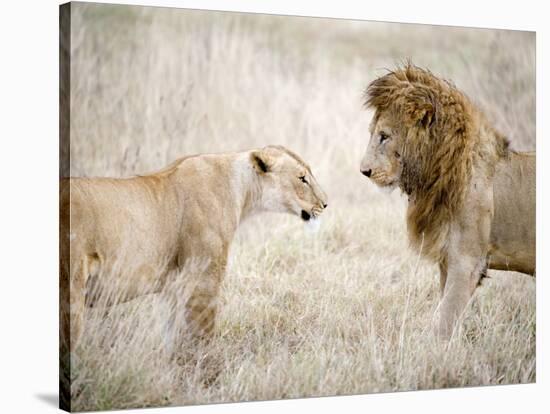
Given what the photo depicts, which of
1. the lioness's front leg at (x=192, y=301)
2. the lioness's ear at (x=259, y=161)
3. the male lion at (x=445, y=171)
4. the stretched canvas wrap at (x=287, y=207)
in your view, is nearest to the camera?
the stretched canvas wrap at (x=287, y=207)

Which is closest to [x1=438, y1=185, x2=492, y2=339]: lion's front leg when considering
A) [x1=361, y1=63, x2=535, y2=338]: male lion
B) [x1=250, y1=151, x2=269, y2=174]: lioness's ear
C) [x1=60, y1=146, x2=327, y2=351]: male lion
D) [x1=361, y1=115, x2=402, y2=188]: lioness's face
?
[x1=361, y1=63, x2=535, y2=338]: male lion

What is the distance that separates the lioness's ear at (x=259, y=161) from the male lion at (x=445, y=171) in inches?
23.9

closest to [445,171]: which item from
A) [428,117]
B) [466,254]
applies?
[428,117]

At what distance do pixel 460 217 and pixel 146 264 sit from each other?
172 cm

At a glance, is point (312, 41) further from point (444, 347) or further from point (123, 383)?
point (123, 383)

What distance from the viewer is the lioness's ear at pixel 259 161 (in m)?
6.14

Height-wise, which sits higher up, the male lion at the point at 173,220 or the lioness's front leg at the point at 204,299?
the male lion at the point at 173,220

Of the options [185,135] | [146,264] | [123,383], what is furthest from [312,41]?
[123,383]

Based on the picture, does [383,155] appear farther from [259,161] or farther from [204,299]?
[204,299]

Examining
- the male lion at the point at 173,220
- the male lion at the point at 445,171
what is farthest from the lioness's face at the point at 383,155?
the male lion at the point at 173,220

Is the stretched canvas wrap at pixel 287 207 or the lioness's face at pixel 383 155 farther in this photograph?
the lioness's face at pixel 383 155

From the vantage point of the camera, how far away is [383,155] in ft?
20.9

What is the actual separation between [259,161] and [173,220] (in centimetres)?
60

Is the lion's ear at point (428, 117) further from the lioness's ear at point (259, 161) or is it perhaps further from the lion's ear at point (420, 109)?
the lioness's ear at point (259, 161)
